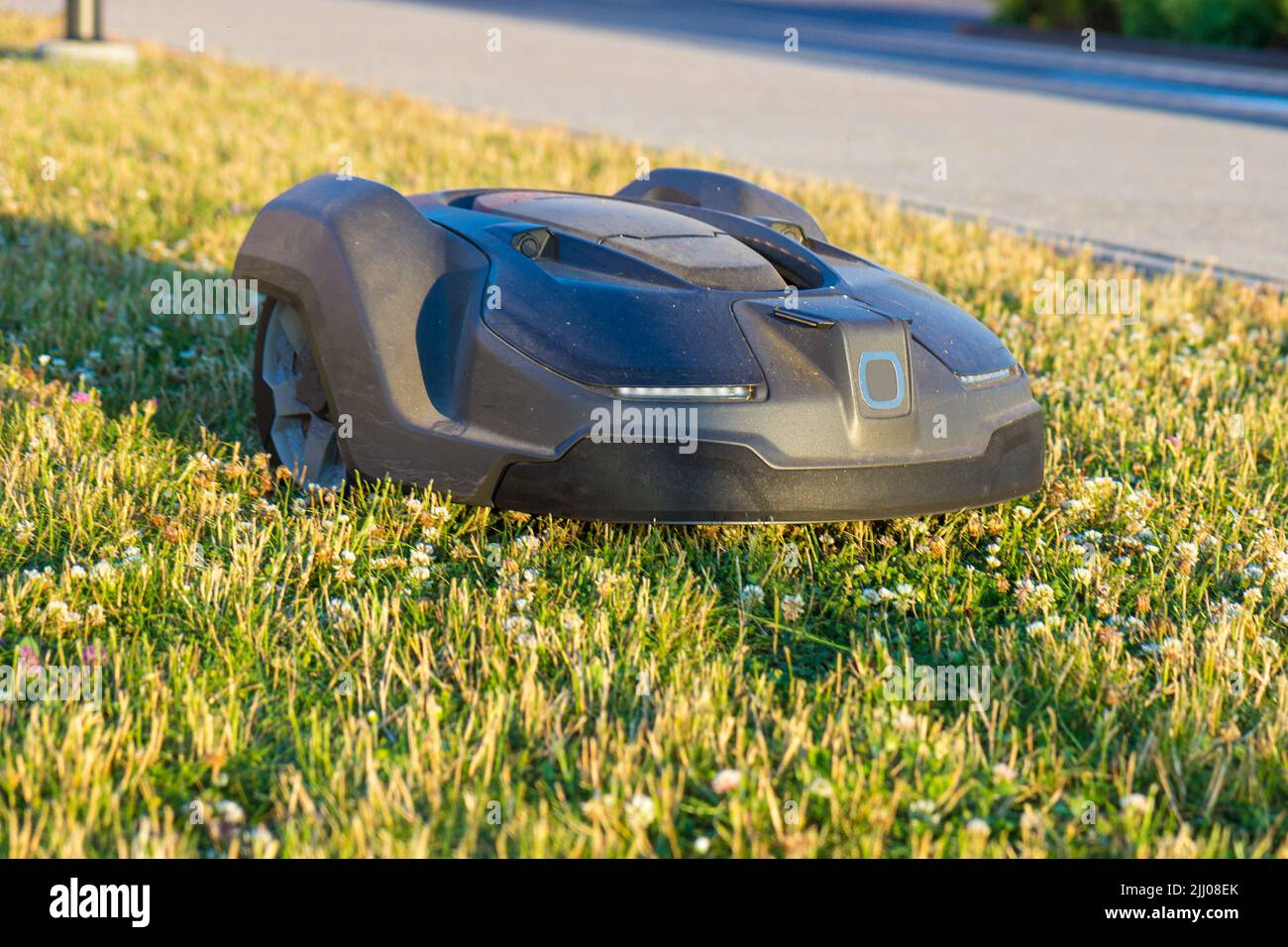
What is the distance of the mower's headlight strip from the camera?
132 inches

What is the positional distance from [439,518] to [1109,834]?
69.5 inches

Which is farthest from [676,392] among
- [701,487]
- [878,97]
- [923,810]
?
[878,97]

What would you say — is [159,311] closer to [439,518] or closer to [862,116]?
[439,518]

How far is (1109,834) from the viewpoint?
2559 millimetres

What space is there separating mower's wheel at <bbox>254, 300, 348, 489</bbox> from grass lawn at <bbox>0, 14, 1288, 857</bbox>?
0.31 feet

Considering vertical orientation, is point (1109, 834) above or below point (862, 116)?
below

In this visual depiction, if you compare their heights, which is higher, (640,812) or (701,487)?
(701,487)

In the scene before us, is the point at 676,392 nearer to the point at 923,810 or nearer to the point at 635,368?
the point at 635,368

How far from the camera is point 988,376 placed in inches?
146

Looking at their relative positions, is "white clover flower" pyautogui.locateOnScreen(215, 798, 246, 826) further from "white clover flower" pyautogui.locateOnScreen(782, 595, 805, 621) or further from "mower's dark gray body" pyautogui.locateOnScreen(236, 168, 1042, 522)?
"white clover flower" pyautogui.locateOnScreen(782, 595, 805, 621)

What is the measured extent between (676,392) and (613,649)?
59 cm

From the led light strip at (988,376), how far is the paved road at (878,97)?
3755 mm

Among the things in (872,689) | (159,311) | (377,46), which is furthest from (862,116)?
(872,689)

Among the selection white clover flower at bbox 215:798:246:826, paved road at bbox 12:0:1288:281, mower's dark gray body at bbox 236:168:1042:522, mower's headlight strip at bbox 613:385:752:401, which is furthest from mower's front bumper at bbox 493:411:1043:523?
paved road at bbox 12:0:1288:281
